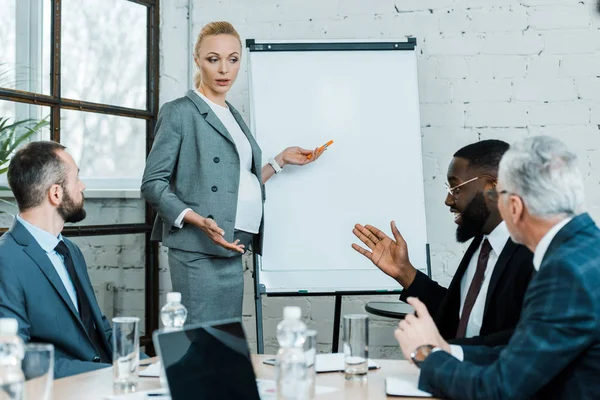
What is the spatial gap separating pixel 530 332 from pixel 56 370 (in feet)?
3.36

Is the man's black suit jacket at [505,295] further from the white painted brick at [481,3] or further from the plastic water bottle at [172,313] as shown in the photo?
the white painted brick at [481,3]

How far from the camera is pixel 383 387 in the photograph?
4.78ft

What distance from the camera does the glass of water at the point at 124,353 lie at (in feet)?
4.61

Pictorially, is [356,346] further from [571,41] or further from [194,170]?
[571,41]

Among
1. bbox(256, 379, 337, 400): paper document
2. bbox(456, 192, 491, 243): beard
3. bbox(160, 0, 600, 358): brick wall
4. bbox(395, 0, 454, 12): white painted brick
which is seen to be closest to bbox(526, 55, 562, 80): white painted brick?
bbox(160, 0, 600, 358): brick wall

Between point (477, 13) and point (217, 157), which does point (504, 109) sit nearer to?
point (477, 13)

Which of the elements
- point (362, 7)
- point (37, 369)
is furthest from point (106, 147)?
point (37, 369)

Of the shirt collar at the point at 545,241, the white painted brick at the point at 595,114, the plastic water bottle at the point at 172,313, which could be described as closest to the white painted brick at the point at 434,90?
the white painted brick at the point at 595,114

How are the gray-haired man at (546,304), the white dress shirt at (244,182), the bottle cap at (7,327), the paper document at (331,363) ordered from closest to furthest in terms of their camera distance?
the bottle cap at (7,327) → the gray-haired man at (546,304) → the paper document at (331,363) → the white dress shirt at (244,182)

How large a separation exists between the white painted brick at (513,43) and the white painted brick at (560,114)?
25cm

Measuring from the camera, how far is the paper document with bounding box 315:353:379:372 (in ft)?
5.21

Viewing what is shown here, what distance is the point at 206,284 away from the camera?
2684 mm

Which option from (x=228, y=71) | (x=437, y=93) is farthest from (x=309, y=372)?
(x=437, y=93)

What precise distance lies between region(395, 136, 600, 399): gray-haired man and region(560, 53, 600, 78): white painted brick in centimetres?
198
